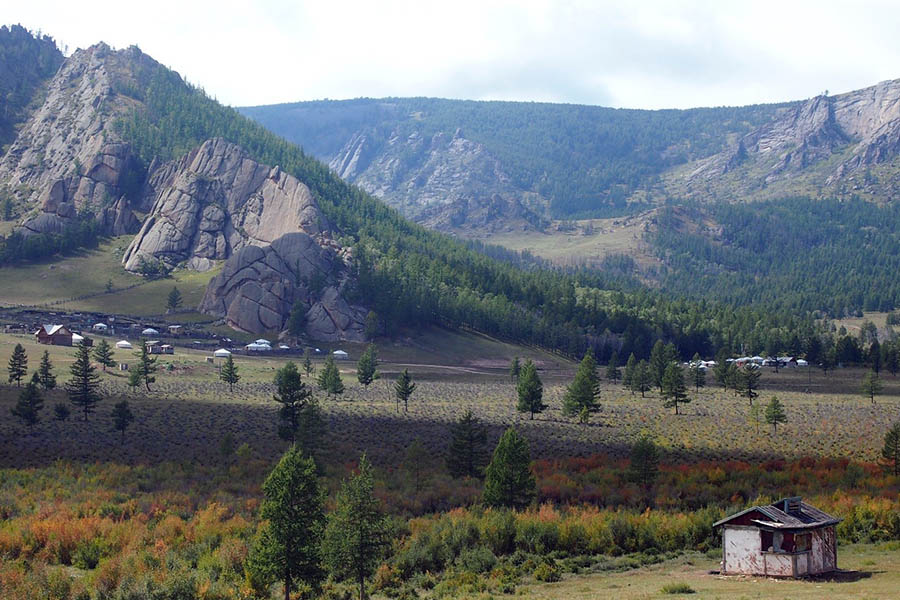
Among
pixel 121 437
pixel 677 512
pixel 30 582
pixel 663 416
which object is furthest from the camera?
pixel 663 416

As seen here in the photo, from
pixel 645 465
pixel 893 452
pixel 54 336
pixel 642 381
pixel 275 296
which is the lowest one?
pixel 645 465

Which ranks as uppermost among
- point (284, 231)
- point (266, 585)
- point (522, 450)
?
point (284, 231)

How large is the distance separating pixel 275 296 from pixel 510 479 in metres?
118

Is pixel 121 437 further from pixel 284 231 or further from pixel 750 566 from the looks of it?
pixel 284 231

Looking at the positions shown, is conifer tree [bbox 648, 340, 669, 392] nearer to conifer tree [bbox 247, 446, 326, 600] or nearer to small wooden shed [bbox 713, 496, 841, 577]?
small wooden shed [bbox 713, 496, 841, 577]

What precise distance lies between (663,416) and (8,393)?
68.8 m

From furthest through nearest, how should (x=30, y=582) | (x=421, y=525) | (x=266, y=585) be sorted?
(x=421, y=525) → (x=266, y=585) → (x=30, y=582)

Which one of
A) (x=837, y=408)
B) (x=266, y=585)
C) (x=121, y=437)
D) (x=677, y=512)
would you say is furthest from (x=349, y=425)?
(x=837, y=408)

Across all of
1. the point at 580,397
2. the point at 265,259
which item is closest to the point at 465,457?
the point at 580,397

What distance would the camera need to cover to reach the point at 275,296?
160 metres

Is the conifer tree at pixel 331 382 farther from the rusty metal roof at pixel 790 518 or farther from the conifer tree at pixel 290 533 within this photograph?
the rusty metal roof at pixel 790 518

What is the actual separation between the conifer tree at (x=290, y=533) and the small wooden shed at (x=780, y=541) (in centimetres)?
1706

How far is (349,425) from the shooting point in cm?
8100

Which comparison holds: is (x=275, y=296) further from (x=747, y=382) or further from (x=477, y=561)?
(x=477, y=561)
